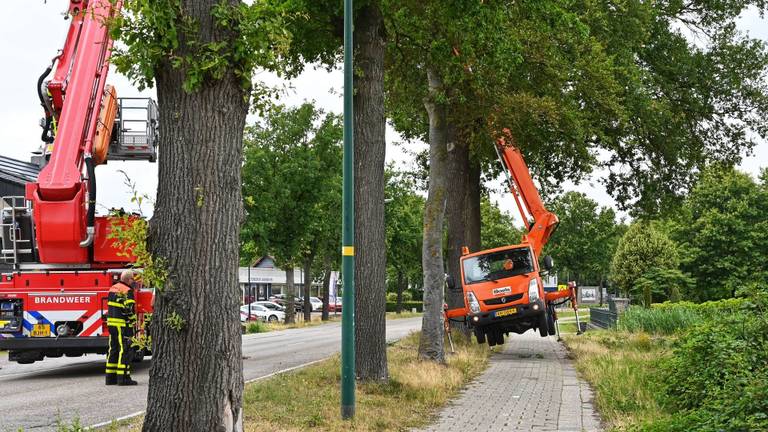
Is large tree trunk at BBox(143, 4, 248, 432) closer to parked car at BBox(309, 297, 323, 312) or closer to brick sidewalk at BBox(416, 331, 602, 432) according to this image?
brick sidewalk at BBox(416, 331, 602, 432)

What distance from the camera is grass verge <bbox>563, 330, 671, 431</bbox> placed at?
9.57 metres

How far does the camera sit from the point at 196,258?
6359 mm

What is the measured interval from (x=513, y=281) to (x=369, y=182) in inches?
306

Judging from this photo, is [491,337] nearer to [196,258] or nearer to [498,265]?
[498,265]

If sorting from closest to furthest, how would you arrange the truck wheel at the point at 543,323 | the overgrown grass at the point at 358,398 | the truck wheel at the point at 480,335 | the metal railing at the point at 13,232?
the overgrown grass at the point at 358,398
the metal railing at the point at 13,232
the truck wheel at the point at 543,323
the truck wheel at the point at 480,335

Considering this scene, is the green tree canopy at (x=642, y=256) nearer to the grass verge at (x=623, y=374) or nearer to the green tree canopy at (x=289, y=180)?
the green tree canopy at (x=289, y=180)

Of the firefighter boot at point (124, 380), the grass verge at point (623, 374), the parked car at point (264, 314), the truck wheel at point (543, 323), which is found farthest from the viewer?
the parked car at point (264, 314)

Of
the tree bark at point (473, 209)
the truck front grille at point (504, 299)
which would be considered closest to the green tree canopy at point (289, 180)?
the tree bark at point (473, 209)

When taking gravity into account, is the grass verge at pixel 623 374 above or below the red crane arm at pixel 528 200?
below

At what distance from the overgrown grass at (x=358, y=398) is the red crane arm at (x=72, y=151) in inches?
145

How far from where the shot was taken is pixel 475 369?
16.4m

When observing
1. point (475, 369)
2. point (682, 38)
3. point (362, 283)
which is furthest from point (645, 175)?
point (362, 283)

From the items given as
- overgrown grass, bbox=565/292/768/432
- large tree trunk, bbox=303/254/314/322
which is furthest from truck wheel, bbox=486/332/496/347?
large tree trunk, bbox=303/254/314/322

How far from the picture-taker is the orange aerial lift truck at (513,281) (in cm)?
1933
